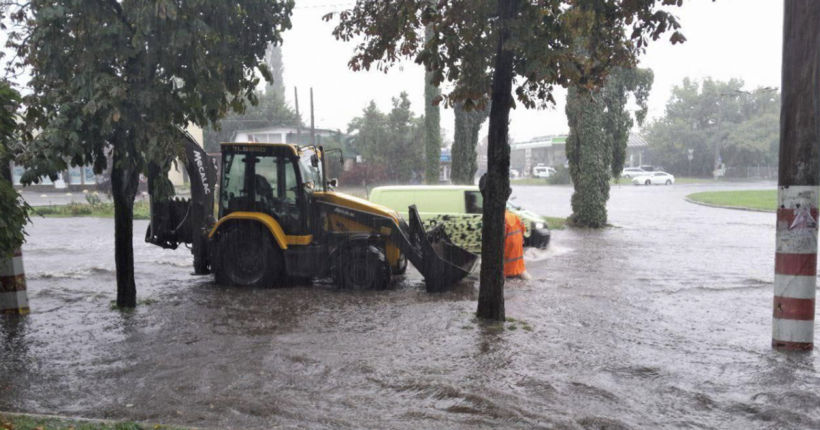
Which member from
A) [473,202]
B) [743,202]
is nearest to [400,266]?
[473,202]

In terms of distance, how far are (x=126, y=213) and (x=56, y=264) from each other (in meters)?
6.87

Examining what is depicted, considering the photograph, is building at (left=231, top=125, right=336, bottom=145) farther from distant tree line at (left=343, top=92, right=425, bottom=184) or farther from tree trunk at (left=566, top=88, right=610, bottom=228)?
tree trunk at (left=566, top=88, right=610, bottom=228)

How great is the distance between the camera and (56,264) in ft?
48.7

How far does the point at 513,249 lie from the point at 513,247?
0.04 meters

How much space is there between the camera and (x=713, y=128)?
77125mm

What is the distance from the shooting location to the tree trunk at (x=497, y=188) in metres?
8.27

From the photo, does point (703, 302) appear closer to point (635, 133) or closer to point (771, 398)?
point (771, 398)

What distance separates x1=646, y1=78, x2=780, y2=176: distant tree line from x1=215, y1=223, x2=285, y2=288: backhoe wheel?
235ft

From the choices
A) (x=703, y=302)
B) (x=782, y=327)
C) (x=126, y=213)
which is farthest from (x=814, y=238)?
(x=126, y=213)

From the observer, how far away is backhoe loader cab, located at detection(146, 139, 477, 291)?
11.3 metres

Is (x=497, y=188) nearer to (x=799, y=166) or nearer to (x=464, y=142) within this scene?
(x=799, y=166)

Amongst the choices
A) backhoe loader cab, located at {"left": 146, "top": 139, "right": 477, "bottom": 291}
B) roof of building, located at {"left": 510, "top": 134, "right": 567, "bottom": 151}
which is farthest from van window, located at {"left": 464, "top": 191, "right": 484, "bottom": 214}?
roof of building, located at {"left": 510, "top": 134, "right": 567, "bottom": 151}

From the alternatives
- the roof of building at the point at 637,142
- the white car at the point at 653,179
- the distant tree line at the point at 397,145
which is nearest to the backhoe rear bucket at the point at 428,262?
the distant tree line at the point at 397,145

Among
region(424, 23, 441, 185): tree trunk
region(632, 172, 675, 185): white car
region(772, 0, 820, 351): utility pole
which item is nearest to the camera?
region(772, 0, 820, 351): utility pole
